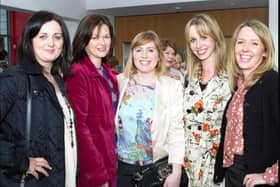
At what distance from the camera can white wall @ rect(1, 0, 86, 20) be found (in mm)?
7492

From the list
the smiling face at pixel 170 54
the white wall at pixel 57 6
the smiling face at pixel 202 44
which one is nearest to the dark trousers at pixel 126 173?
the smiling face at pixel 202 44

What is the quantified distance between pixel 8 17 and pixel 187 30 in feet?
26.4

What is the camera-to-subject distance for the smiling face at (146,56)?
2.48m

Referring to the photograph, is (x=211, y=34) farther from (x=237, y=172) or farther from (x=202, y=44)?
(x=237, y=172)

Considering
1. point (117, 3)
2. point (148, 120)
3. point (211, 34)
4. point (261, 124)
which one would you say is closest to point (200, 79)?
point (211, 34)

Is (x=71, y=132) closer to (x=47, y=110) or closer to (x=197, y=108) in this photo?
(x=47, y=110)

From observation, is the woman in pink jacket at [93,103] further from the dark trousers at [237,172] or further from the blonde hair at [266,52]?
the blonde hair at [266,52]

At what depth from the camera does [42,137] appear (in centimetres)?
187

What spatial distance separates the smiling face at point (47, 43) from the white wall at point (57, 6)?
5.55 meters

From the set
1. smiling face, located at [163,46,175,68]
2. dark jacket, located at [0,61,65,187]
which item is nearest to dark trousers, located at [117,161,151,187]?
dark jacket, located at [0,61,65,187]

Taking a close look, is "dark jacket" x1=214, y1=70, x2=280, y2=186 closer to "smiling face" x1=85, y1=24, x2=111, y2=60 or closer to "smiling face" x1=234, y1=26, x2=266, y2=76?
"smiling face" x1=234, y1=26, x2=266, y2=76

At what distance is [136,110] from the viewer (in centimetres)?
243

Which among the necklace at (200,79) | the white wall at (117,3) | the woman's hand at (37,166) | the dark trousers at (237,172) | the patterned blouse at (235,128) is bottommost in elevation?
the dark trousers at (237,172)

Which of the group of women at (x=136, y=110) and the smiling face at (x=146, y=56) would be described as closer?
the group of women at (x=136, y=110)
